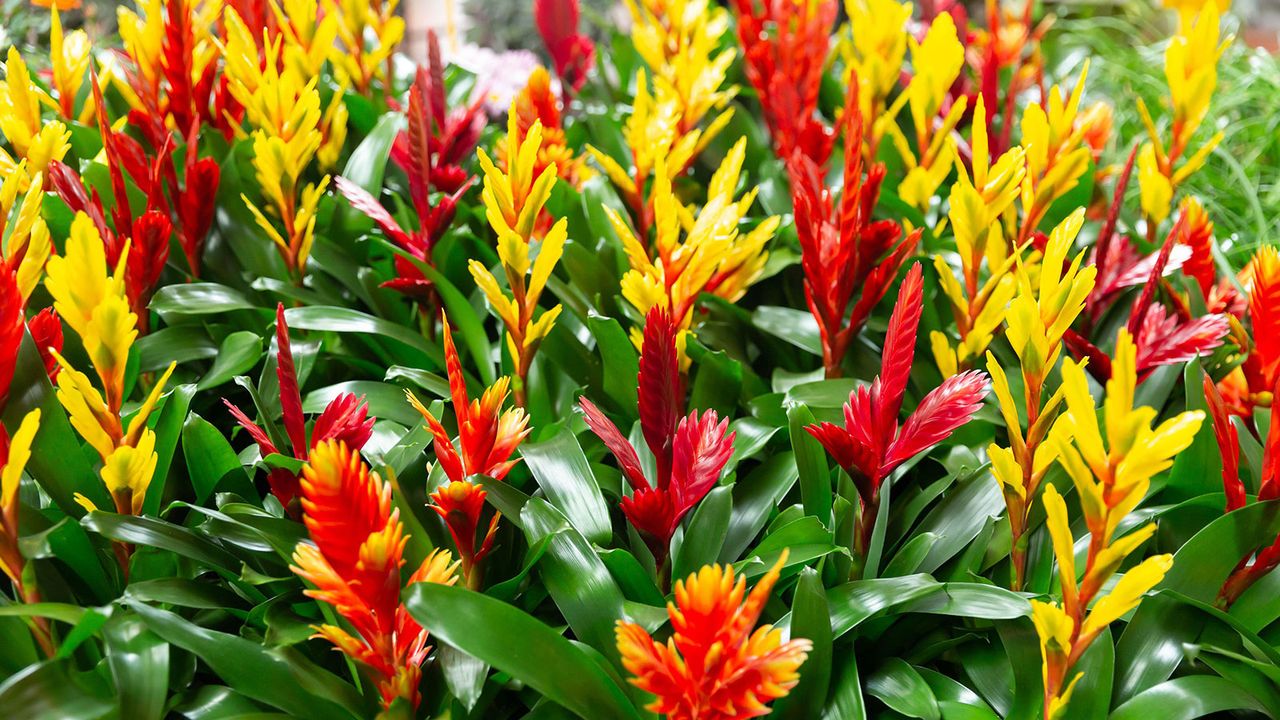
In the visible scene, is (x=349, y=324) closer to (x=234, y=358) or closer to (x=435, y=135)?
(x=234, y=358)

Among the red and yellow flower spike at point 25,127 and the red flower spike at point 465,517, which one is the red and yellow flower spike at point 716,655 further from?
the red and yellow flower spike at point 25,127

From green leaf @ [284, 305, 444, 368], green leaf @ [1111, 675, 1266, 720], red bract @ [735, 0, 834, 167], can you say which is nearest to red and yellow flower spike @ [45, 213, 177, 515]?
green leaf @ [284, 305, 444, 368]

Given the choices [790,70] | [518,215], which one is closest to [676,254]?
[518,215]

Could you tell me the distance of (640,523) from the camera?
0.76m

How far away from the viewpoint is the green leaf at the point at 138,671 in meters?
→ 0.66

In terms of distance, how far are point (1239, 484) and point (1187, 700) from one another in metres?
0.19

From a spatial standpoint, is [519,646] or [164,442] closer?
[519,646]

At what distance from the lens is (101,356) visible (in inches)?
27.3

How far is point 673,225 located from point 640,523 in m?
0.28

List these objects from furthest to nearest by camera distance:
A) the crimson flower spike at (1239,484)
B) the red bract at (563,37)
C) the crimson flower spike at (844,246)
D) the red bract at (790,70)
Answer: the red bract at (563,37)
the red bract at (790,70)
the crimson flower spike at (844,246)
the crimson flower spike at (1239,484)

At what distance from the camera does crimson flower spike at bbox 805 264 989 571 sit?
2.29 ft

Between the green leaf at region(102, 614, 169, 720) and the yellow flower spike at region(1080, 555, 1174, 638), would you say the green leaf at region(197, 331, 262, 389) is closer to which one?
the green leaf at region(102, 614, 169, 720)

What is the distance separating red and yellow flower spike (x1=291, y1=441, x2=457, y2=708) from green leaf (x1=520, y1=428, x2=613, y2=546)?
7.5 inches

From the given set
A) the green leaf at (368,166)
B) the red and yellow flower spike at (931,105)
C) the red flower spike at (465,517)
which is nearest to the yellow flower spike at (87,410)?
the red flower spike at (465,517)
